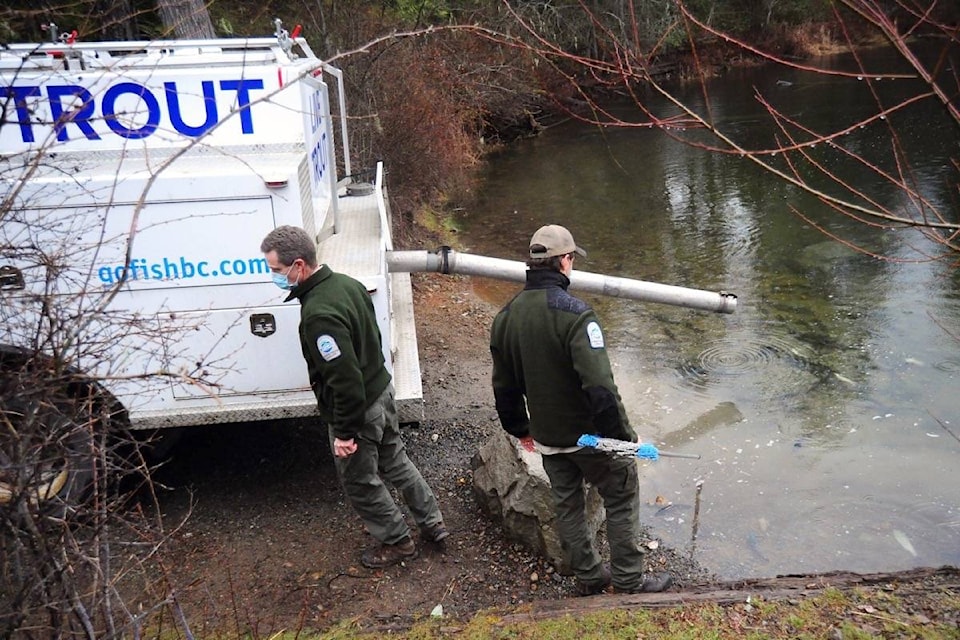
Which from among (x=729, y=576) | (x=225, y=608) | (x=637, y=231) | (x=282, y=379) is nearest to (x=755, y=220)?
(x=637, y=231)

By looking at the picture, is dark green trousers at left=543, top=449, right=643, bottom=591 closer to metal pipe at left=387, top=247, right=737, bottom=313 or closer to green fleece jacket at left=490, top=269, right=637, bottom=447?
green fleece jacket at left=490, top=269, right=637, bottom=447

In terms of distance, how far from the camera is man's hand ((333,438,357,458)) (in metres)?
4.10

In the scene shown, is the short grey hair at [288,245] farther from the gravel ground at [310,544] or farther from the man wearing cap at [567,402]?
the gravel ground at [310,544]

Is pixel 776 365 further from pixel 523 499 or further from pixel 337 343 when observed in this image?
pixel 337 343

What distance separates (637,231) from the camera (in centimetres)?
1255

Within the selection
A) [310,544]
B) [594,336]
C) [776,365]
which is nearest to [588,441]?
[594,336]

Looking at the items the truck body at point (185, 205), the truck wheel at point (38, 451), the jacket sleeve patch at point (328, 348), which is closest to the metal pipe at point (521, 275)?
the truck body at point (185, 205)

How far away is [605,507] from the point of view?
4.02 meters

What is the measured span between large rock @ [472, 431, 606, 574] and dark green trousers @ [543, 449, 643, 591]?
0.26 m

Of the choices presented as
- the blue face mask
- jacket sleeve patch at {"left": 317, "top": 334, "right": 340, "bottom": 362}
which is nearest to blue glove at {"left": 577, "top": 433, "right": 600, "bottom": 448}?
jacket sleeve patch at {"left": 317, "top": 334, "right": 340, "bottom": 362}

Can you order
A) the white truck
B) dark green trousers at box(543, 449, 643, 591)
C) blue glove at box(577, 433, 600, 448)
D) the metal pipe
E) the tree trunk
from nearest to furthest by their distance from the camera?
blue glove at box(577, 433, 600, 448) → dark green trousers at box(543, 449, 643, 591) → the white truck → the metal pipe → the tree trunk

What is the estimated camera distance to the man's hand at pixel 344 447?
13.4 feet

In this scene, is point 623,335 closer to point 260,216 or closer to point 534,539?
point 534,539

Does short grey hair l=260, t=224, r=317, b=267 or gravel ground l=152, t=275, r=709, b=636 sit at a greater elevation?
short grey hair l=260, t=224, r=317, b=267
